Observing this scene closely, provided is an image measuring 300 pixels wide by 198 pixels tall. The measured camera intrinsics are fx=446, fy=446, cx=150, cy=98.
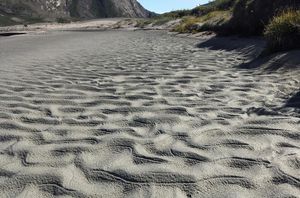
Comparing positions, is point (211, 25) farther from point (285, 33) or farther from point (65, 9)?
point (65, 9)

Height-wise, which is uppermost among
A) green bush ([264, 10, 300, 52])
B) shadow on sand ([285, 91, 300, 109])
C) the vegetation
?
green bush ([264, 10, 300, 52])

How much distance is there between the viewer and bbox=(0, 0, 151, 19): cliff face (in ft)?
413

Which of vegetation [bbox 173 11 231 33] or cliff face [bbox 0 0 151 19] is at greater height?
vegetation [bbox 173 11 231 33]

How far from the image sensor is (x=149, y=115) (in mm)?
4770

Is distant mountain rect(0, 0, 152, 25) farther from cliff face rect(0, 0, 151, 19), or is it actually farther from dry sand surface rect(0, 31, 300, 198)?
dry sand surface rect(0, 31, 300, 198)

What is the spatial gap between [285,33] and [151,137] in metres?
6.65

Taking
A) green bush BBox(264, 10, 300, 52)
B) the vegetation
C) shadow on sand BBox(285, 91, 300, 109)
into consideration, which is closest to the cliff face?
the vegetation

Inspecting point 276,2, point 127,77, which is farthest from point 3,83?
point 276,2

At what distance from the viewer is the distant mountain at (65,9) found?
12256 centimetres

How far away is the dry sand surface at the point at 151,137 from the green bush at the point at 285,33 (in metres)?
2.33

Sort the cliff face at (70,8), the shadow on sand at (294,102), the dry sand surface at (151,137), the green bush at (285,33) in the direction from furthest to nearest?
the cliff face at (70,8), the green bush at (285,33), the shadow on sand at (294,102), the dry sand surface at (151,137)

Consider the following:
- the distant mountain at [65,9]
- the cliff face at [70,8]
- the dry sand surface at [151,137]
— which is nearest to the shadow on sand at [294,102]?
the dry sand surface at [151,137]

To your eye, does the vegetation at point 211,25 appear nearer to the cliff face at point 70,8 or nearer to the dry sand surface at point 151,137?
the dry sand surface at point 151,137

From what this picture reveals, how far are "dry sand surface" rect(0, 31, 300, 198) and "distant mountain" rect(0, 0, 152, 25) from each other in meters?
108
